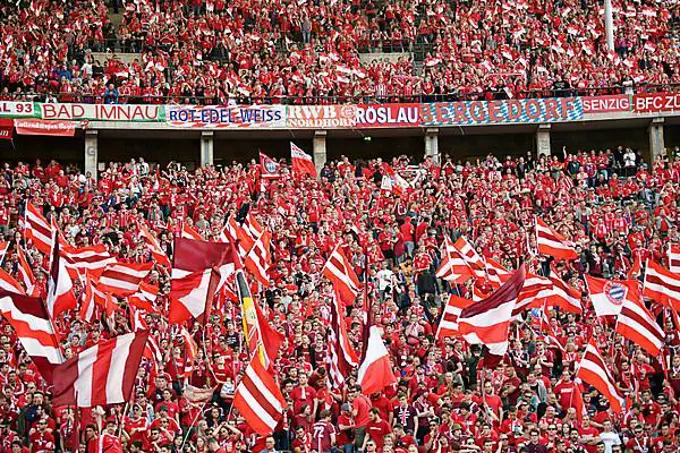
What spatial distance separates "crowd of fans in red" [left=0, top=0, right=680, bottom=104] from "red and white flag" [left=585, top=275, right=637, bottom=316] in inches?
755

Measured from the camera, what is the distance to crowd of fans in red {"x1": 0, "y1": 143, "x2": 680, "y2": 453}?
17.2m

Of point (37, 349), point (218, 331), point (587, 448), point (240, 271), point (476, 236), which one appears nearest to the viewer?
point (37, 349)

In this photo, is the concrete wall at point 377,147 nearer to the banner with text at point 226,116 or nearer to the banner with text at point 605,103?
the banner with text at point 226,116

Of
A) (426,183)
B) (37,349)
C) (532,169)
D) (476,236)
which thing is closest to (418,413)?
(37,349)

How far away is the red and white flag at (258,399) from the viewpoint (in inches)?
600

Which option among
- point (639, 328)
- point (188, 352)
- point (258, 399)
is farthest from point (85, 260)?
point (639, 328)

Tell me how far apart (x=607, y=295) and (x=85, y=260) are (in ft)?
30.3

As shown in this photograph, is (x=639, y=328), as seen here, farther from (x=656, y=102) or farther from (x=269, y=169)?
(x=656, y=102)

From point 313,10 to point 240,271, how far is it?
26.2 meters

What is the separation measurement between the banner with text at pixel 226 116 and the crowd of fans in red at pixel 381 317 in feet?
11.7

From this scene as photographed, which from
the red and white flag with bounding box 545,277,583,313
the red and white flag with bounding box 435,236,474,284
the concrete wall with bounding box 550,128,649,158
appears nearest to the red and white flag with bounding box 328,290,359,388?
the red and white flag with bounding box 545,277,583,313

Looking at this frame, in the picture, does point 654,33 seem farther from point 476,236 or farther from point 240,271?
point 240,271

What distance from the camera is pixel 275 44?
41406 mm

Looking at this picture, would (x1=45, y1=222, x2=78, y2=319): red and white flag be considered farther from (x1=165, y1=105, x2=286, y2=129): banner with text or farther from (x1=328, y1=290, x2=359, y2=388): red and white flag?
(x1=165, y1=105, x2=286, y2=129): banner with text
